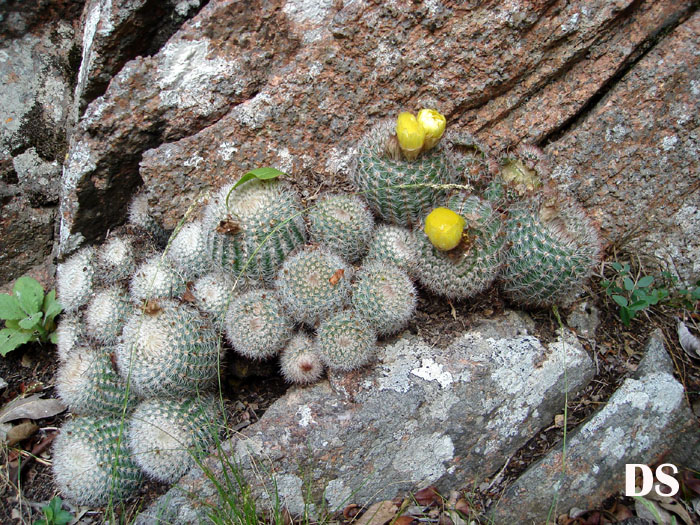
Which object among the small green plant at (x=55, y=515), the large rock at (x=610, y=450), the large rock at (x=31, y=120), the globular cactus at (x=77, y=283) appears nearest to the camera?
the large rock at (x=610, y=450)

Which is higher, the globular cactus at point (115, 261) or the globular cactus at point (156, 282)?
the globular cactus at point (115, 261)

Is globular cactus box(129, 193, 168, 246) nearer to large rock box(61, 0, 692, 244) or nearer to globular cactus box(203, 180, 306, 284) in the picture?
large rock box(61, 0, 692, 244)

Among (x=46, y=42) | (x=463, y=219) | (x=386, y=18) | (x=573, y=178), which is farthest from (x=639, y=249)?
(x=46, y=42)

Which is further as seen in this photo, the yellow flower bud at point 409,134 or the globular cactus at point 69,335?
the globular cactus at point 69,335

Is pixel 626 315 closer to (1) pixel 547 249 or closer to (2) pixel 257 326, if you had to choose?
(1) pixel 547 249

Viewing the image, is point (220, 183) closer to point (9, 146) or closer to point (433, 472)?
point (9, 146)

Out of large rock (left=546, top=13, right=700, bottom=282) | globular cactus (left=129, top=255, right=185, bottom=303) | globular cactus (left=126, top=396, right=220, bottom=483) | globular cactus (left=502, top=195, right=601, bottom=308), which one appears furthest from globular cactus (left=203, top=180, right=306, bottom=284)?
large rock (left=546, top=13, right=700, bottom=282)

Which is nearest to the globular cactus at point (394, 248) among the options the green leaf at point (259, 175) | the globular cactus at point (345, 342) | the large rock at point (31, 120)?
the globular cactus at point (345, 342)

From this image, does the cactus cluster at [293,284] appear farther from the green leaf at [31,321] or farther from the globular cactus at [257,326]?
the green leaf at [31,321]

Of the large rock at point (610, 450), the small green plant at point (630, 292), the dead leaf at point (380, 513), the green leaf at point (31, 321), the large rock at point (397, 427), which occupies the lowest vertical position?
the large rock at point (610, 450)
